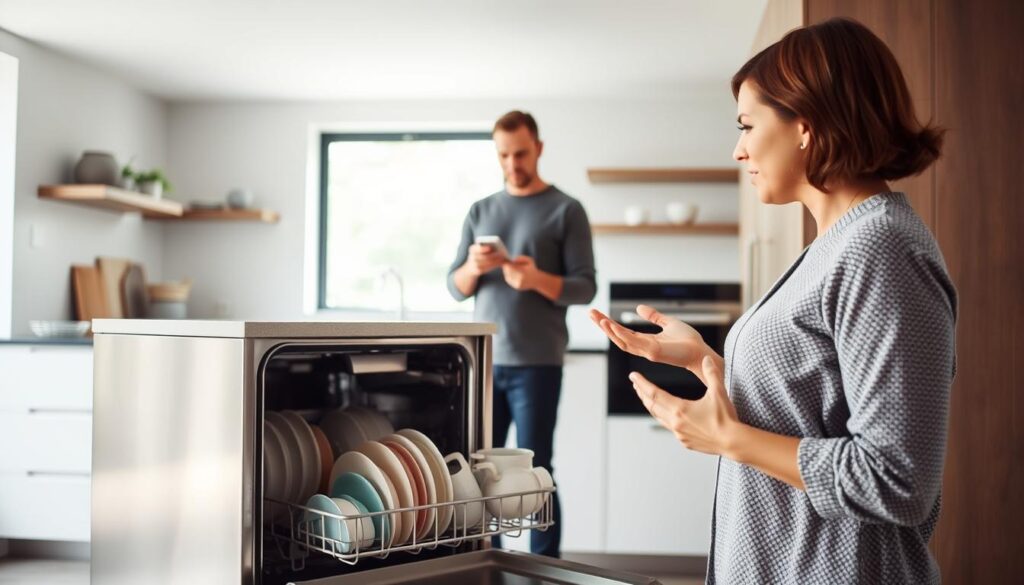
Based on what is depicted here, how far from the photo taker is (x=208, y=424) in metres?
1.18

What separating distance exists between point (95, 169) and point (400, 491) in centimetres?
364

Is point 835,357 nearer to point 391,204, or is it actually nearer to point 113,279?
point 113,279

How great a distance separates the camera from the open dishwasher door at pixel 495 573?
1.22m

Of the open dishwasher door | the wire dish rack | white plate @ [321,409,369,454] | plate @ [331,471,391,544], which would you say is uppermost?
white plate @ [321,409,369,454]

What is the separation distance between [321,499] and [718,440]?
1.76 ft

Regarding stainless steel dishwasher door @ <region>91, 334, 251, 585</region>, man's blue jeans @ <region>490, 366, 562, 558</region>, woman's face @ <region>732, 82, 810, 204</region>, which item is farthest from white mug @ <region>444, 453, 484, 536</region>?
man's blue jeans @ <region>490, 366, 562, 558</region>

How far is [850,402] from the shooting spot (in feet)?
3.17

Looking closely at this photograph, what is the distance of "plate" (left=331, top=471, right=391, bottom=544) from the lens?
1268 mm

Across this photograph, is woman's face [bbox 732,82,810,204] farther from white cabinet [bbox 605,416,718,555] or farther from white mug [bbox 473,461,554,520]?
white cabinet [bbox 605,416,718,555]

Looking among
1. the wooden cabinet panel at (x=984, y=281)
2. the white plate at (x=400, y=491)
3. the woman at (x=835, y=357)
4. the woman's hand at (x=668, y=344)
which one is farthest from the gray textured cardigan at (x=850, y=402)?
the wooden cabinet panel at (x=984, y=281)

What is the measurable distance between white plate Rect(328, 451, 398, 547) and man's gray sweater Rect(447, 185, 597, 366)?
1589 millimetres

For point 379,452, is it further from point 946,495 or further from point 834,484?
point 946,495

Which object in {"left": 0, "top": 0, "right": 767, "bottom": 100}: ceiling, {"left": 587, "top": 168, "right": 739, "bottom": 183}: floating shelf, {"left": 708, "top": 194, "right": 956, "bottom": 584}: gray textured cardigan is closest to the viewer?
{"left": 708, "top": 194, "right": 956, "bottom": 584}: gray textured cardigan

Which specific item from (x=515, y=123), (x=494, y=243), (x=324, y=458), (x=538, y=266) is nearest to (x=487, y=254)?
(x=494, y=243)
